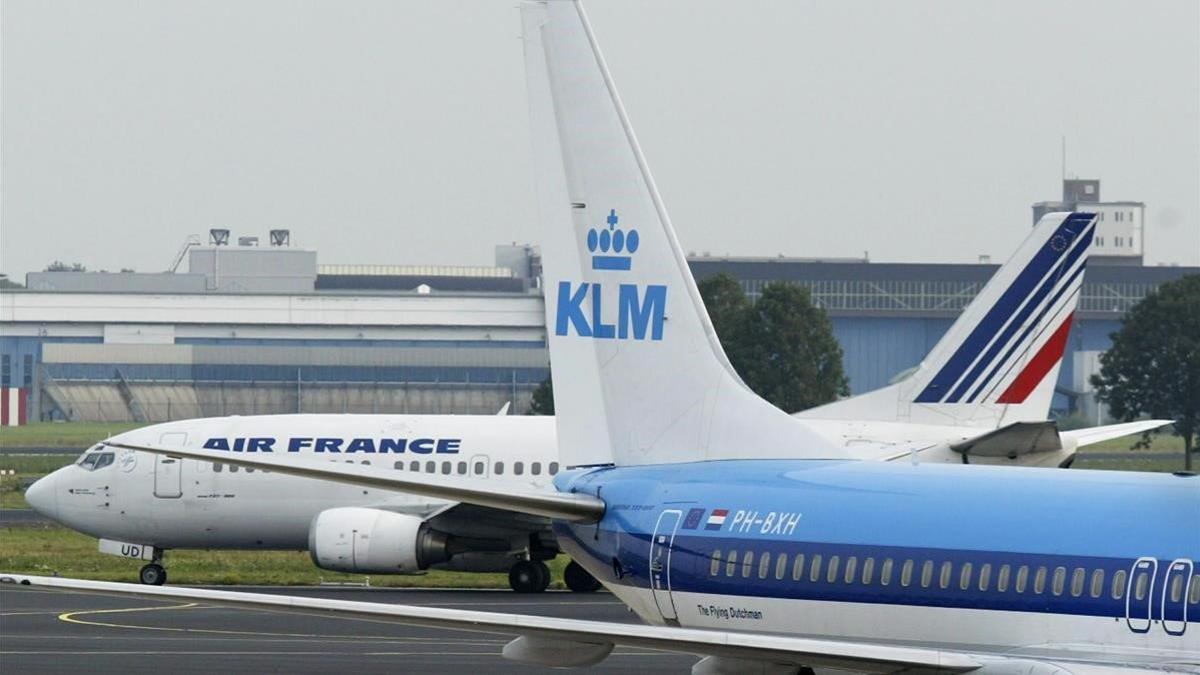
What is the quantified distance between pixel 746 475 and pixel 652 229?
271 cm

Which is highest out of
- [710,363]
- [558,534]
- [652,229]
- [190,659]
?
[652,229]

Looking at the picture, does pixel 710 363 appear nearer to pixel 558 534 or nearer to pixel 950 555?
pixel 558 534

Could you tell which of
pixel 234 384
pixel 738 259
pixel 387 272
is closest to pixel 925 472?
pixel 234 384

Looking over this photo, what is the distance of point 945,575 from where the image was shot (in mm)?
15586

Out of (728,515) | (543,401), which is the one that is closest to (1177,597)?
(728,515)

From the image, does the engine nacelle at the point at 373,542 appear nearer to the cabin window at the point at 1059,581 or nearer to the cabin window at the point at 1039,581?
the cabin window at the point at 1039,581

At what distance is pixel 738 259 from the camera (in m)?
128

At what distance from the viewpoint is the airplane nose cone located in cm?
3712

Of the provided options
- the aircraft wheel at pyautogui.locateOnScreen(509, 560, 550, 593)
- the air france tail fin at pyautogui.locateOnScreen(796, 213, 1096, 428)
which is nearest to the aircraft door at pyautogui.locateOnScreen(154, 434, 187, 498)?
the aircraft wheel at pyautogui.locateOnScreen(509, 560, 550, 593)

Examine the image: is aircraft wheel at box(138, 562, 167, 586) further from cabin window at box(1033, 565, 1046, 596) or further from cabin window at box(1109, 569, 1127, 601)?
cabin window at box(1109, 569, 1127, 601)

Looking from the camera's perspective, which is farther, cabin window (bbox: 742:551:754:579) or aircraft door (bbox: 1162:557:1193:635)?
cabin window (bbox: 742:551:754:579)

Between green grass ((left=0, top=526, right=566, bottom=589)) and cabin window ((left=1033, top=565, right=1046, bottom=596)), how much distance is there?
21.2 metres

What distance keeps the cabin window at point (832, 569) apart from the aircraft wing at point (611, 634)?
105 inches

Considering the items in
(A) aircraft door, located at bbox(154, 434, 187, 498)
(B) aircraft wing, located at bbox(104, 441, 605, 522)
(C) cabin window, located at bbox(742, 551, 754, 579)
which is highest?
(B) aircraft wing, located at bbox(104, 441, 605, 522)
